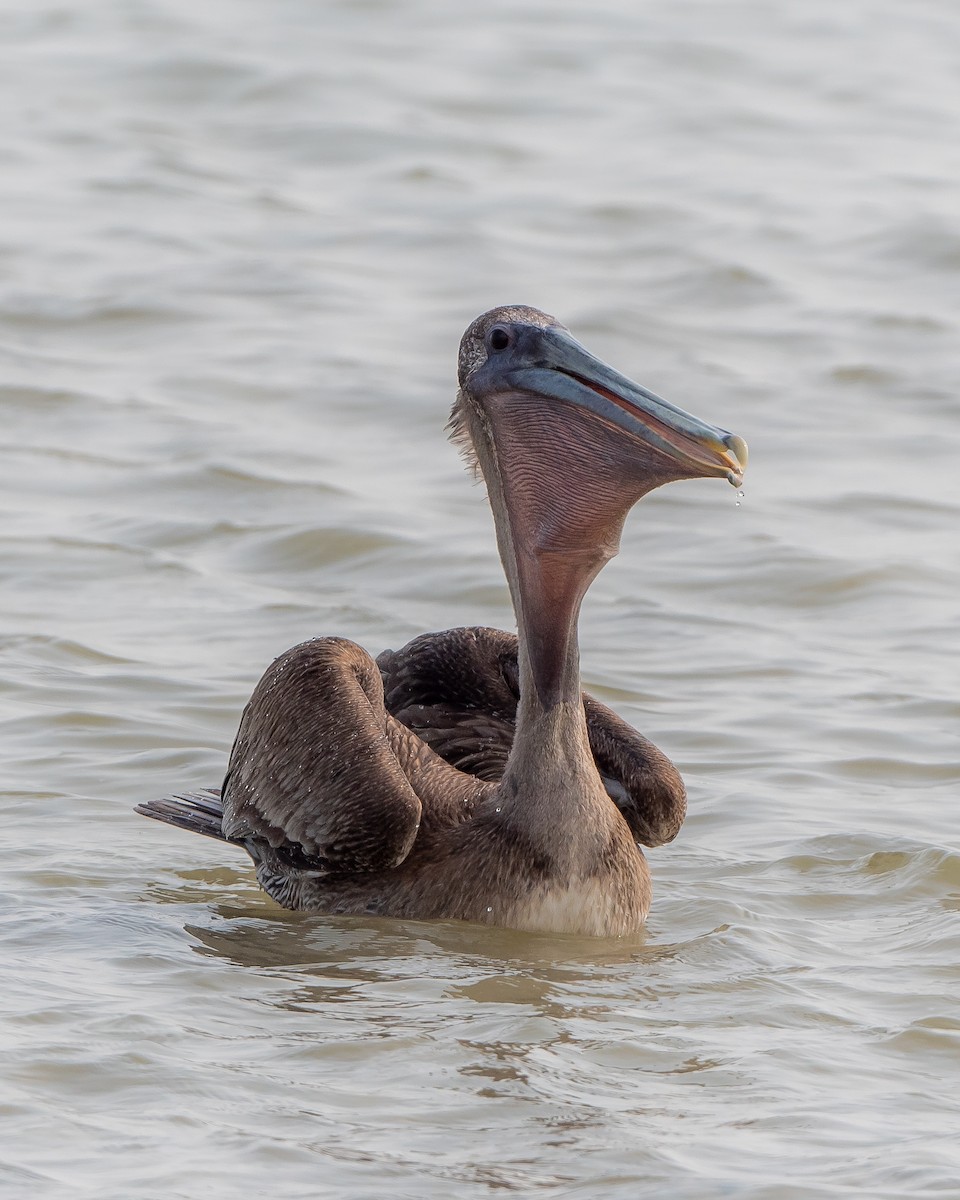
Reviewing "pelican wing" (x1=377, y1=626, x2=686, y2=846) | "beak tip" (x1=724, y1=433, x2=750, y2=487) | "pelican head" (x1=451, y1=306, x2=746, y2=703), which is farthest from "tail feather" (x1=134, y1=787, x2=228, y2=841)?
"beak tip" (x1=724, y1=433, x2=750, y2=487)

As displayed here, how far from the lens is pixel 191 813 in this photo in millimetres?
6383

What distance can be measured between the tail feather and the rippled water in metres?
0.15

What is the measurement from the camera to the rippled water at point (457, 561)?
466 centimetres

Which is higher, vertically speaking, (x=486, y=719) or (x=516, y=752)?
(x=486, y=719)

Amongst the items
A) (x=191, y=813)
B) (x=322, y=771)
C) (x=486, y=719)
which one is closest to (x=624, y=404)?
(x=322, y=771)

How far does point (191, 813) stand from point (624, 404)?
196 cm

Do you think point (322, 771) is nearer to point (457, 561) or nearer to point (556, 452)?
point (556, 452)

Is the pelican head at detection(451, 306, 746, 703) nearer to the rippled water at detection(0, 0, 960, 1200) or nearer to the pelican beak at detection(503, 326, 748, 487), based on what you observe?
the pelican beak at detection(503, 326, 748, 487)

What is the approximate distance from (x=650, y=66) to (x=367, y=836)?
1511 cm

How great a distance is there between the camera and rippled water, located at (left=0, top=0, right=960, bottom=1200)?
4.66 m

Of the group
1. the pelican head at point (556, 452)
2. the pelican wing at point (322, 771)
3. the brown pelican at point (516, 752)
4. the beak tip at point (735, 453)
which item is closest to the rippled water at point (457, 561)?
the brown pelican at point (516, 752)

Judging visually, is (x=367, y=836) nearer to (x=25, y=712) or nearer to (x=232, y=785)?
(x=232, y=785)

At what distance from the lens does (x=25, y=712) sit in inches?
299

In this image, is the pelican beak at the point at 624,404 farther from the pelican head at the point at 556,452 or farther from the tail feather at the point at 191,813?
the tail feather at the point at 191,813
